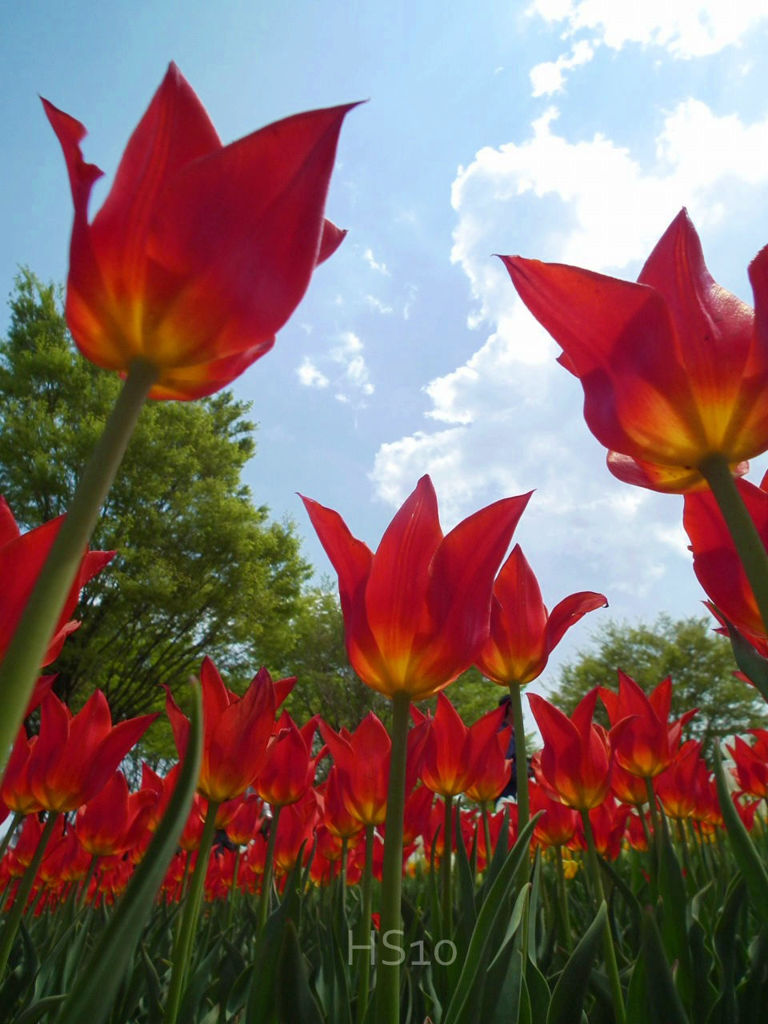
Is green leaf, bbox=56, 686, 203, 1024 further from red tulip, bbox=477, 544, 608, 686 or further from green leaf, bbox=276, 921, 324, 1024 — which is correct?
red tulip, bbox=477, 544, 608, 686

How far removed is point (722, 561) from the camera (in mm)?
620

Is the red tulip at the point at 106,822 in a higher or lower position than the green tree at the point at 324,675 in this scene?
→ lower

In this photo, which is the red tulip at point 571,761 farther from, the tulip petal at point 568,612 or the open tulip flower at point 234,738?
the open tulip flower at point 234,738

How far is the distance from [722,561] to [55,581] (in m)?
0.58

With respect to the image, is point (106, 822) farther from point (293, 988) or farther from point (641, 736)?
point (641, 736)

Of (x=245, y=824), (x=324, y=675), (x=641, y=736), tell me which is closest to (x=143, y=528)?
(x=324, y=675)

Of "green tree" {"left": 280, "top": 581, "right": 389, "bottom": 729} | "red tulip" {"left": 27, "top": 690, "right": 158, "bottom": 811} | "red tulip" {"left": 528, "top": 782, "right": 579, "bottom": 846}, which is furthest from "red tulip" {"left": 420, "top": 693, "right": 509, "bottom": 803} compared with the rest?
"green tree" {"left": 280, "top": 581, "right": 389, "bottom": 729}

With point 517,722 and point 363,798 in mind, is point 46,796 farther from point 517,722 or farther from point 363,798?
point 517,722

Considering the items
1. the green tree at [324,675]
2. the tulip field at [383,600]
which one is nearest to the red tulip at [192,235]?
the tulip field at [383,600]

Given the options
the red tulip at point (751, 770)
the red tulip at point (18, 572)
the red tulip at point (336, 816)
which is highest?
the red tulip at point (751, 770)

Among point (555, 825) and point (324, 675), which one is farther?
point (324, 675)

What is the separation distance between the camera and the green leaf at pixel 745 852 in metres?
0.71

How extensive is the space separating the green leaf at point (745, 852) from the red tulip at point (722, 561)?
0.24 m

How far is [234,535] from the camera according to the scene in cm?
1456
